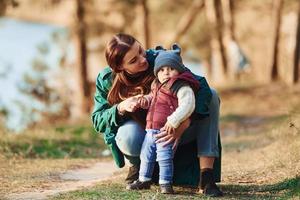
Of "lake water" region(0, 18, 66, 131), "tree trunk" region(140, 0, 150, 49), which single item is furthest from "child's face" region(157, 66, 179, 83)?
"tree trunk" region(140, 0, 150, 49)

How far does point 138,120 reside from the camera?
6.08m

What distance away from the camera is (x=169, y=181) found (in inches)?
229

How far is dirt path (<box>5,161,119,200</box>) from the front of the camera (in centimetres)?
646

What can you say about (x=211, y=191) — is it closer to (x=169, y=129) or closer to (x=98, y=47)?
(x=169, y=129)

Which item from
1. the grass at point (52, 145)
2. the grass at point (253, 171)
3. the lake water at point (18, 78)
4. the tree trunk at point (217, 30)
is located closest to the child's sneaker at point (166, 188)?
the grass at point (253, 171)

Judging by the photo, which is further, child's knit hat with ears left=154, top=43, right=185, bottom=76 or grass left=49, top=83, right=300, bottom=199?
grass left=49, top=83, right=300, bottom=199

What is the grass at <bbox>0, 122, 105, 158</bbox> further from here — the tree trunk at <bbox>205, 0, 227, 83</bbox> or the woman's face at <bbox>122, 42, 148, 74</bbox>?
the tree trunk at <bbox>205, 0, 227, 83</bbox>

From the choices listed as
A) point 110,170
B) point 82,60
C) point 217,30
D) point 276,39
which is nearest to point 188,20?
point 217,30

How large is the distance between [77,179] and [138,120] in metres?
2.03

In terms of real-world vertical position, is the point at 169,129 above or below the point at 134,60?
below

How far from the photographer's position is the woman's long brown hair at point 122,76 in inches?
237

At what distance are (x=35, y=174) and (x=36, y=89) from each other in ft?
48.3

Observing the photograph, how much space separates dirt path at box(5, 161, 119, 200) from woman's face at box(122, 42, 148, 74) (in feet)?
4.45

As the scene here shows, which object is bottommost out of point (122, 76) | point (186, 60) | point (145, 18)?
point (122, 76)
